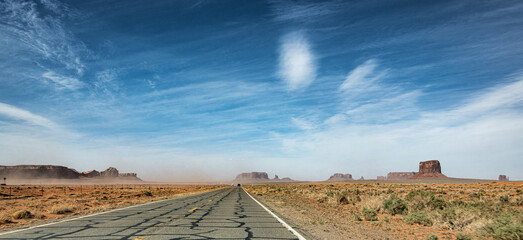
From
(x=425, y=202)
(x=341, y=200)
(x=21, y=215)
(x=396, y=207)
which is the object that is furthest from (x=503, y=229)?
(x=21, y=215)

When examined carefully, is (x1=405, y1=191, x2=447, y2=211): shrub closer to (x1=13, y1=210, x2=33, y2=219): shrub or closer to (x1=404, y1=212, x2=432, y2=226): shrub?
(x1=404, y1=212, x2=432, y2=226): shrub

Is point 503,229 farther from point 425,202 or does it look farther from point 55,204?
point 55,204

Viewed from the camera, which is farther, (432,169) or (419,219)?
(432,169)

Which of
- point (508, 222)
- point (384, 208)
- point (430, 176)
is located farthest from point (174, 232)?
point (430, 176)

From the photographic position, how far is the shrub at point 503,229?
312 inches

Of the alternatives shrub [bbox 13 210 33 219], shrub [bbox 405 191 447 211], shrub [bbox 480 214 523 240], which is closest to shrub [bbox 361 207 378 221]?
shrub [bbox 405 191 447 211]

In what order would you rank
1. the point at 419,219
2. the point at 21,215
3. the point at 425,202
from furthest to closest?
the point at 425,202
the point at 21,215
the point at 419,219

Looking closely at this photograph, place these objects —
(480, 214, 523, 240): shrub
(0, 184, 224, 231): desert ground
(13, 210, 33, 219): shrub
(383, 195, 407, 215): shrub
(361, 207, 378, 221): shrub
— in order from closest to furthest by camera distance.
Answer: (480, 214, 523, 240): shrub
(0, 184, 224, 231): desert ground
(361, 207, 378, 221): shrub
(13, 210, 33, 219): shrub
(383, 195, 407, 215): shrub

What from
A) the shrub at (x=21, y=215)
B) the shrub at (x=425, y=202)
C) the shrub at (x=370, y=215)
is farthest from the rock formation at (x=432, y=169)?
the shrub at (x=21, y=215)

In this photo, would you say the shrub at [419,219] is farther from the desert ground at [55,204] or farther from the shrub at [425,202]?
the desert ground at [55,204]

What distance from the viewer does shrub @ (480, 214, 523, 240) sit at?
7930 millimetres

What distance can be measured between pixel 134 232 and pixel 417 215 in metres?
10.7

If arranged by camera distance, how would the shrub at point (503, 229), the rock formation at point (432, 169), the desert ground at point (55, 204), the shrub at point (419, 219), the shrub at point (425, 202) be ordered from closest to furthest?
the shrub at point (503, 229) → the shrub at point (419, 219) → the desert ground at point (55, 204) → the shrub at point (425, 202) → the rock formation at point (432, 169)

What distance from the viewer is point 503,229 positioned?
324 inches
